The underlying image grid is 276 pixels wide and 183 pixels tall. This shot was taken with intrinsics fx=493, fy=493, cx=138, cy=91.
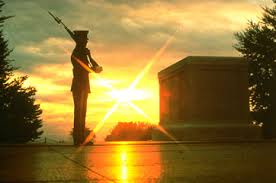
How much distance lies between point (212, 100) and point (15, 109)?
26194 millimetres

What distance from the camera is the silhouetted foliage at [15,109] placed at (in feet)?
109

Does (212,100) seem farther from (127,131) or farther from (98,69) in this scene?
(127,131)

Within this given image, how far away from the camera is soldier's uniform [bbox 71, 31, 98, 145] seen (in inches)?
400

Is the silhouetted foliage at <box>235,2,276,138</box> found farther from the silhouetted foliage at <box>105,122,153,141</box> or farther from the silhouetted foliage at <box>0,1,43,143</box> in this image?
the silhouetted foliage at <box>0,1,43,143</box>

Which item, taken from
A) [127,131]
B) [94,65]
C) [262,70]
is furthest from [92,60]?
[262,70]

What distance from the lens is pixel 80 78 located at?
10234 mm

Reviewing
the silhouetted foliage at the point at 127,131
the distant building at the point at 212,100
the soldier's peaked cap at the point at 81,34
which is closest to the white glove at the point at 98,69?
the soldier's peaked cap at the point at 81,34

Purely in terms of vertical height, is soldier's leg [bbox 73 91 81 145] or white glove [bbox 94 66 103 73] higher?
white glove [bbox 94 66 103 73]

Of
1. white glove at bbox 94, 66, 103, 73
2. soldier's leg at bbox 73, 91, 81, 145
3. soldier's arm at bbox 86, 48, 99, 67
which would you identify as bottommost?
soldier's leg at bbox 73, 91, 81, 145

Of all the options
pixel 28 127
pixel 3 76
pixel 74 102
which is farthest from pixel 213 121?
pixel 28 127

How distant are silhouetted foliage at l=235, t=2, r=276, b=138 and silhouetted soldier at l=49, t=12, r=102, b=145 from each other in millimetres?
19623

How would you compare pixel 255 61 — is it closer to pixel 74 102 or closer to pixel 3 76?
pixel 3 76

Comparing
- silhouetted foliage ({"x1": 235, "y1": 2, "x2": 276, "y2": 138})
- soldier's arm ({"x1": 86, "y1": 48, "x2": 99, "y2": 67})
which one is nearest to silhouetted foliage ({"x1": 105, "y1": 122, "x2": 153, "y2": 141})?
silhouetted foliage ({"x1": 235, "y1": 2, "x2": 276, "y2": 138})

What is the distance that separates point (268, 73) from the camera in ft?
101
